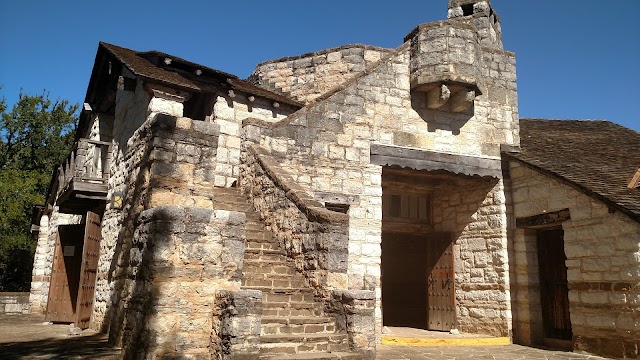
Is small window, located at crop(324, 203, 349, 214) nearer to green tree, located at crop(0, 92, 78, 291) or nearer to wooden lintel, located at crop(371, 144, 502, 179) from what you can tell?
wooden lintel, located at crop(371, 144, 502, 179)

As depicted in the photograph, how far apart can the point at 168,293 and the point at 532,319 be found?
6986 mm

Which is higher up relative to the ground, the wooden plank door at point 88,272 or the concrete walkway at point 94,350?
the wooden plank door at point 88,272

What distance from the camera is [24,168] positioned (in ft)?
85.6

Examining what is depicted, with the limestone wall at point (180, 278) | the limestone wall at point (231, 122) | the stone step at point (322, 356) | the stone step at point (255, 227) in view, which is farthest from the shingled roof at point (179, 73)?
the stone step at point (322, 356)

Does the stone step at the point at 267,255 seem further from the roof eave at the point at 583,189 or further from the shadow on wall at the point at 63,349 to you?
the roof eave at the point at 583,189

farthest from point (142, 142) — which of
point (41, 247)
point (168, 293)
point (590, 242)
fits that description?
point (41, 247)

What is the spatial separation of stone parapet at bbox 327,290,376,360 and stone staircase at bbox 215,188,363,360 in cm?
11

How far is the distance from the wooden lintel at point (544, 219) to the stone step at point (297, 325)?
4811 mm

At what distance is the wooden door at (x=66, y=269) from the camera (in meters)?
10.7

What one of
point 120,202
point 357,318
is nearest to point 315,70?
point 120,202

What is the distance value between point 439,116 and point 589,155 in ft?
10.4

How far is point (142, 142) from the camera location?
20.0 ft

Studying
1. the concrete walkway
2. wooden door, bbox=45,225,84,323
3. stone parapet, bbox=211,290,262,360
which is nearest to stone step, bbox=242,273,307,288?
stone parapet, bbox=211,290,262,360

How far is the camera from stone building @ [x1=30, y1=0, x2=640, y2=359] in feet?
16.7
